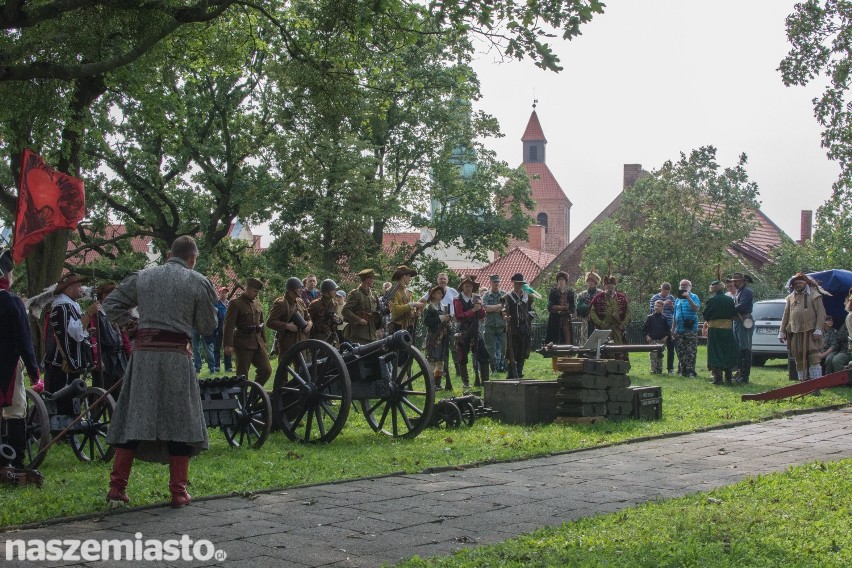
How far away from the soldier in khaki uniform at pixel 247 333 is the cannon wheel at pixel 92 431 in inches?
127

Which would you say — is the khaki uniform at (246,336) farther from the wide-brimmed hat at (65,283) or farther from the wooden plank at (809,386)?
the wooden plank at (809,386)

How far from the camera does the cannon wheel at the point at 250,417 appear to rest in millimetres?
10602

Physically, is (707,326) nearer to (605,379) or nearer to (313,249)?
(605,379)

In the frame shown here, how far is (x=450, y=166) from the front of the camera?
47.2 m

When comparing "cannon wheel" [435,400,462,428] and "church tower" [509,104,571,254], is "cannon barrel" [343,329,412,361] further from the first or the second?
"church tower" [509,104,571,254]

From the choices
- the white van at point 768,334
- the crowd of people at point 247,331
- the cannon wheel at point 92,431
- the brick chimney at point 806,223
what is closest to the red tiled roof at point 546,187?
the brick chimney at point 806,223

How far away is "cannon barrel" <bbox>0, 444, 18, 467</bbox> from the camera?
28.4ft

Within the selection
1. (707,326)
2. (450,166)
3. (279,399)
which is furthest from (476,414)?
(450,166)

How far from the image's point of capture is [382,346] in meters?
11.2

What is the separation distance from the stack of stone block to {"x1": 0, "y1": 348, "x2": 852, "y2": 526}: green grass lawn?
21 centimetres

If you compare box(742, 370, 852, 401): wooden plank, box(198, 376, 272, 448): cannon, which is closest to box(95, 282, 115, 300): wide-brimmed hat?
box(198, 376, 272, 448): cannon

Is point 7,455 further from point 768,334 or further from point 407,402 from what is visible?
point 768,334

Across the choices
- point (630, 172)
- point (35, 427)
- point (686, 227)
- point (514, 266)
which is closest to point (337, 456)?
point (35, 427)

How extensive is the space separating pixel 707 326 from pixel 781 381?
166cm
